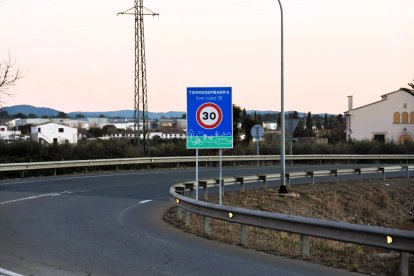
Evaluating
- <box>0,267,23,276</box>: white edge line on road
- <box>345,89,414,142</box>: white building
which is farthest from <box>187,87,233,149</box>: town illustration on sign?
<box>345,89,414,142</box>: white building

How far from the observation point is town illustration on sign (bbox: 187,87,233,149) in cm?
1420

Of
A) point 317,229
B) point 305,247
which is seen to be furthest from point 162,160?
point 317,229

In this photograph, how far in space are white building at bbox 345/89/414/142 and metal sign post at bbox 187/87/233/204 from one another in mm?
60970

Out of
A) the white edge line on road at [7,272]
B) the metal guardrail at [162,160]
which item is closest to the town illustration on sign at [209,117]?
the white edge line on road at [7,272]

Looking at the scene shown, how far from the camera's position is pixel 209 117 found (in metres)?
14.3

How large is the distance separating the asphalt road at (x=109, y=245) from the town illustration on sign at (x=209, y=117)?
221cm

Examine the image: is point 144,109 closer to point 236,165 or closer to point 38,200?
point 236,165

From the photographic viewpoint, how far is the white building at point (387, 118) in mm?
72562

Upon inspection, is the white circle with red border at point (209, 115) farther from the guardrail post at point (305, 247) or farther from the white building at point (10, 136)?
the white building at point (10, 136)

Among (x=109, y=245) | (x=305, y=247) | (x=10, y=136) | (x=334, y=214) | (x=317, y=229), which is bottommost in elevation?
(x=334, y=214)

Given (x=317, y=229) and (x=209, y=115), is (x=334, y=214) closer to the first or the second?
(x=209, y=115)

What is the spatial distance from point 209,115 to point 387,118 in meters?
63.3

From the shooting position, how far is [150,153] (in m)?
42.9

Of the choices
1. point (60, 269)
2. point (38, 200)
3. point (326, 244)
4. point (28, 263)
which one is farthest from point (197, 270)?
point (38, 200)
